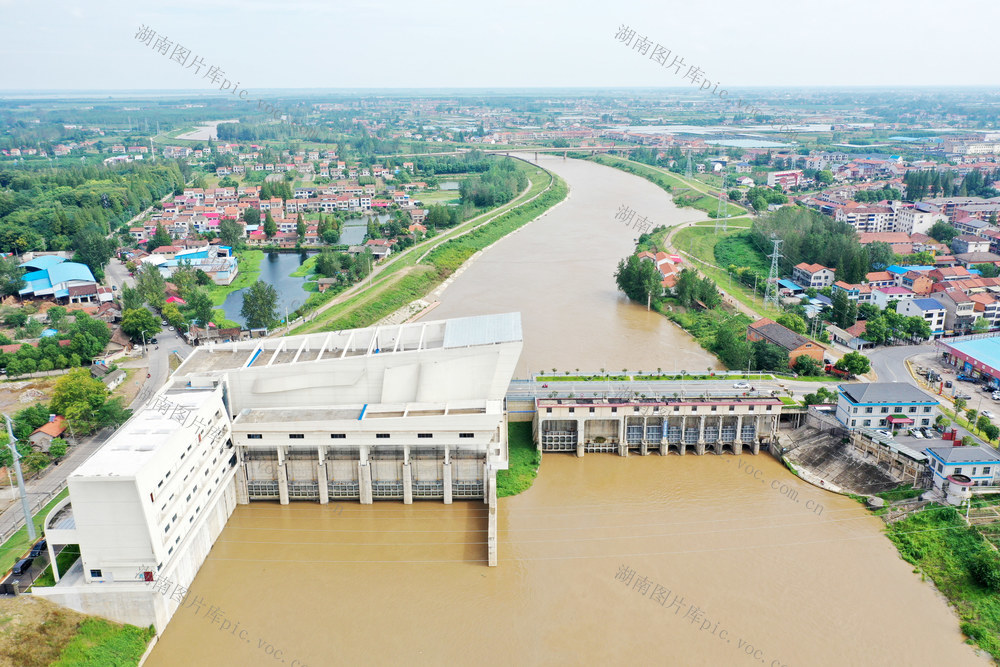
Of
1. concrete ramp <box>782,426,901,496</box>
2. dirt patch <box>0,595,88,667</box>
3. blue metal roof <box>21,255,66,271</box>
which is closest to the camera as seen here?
dirt patch <box>0,595,88,667</box>

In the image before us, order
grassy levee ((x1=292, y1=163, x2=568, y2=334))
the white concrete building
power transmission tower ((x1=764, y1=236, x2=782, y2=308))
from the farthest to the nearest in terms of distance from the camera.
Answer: power transmission tower ((x1=764, y1=236, x2=782, y2=308)), grassy levee ((x1=292, y1=163, x2=568, y2=334)), the white concrete building

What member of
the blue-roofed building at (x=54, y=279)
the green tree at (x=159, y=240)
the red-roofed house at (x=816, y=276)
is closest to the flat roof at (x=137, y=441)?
the blue-roofed building at (x=54, y=279)

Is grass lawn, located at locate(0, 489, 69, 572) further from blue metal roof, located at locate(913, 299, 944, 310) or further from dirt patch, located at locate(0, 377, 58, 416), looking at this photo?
blue metal roof, located at locate(913, 299, 944, 310)

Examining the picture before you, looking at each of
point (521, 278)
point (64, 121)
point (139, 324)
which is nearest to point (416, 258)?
point (521, 278)

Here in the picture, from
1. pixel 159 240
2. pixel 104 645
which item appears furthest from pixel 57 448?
pixel 159 240

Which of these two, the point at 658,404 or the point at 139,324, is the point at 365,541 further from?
the point at 139,324

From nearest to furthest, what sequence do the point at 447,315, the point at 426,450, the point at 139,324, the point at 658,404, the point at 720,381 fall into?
the point at 426,450 → the point at 658,404 → the point at 720,381 → the point at 139,324 → the point at 447,315

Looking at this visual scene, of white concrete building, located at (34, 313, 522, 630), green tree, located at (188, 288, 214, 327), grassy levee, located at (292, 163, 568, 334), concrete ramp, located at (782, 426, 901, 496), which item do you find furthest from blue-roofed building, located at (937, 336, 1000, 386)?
Result: green tree, located at (188, 288, 214, 327)
